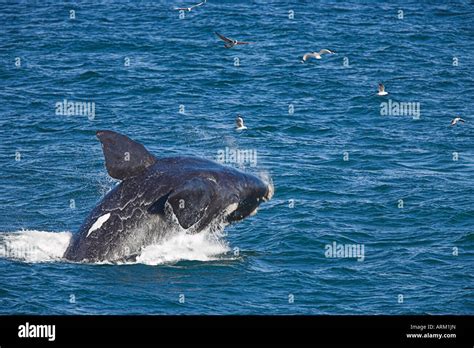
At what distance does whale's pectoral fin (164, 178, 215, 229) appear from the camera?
21500mm

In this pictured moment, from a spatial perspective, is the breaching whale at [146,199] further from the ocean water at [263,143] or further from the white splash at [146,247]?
the ocean water at [263,143]

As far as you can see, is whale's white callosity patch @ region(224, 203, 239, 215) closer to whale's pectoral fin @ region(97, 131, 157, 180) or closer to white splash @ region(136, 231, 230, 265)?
white splash @ region(136, 231, 230, 265)

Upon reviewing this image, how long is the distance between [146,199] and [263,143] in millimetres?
16968

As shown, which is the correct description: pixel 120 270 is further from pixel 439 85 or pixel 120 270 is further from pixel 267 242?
pixel 439 85

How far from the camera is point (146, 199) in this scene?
76.2ft

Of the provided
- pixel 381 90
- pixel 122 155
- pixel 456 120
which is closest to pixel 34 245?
pixel 122 155

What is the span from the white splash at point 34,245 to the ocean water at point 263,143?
7cm

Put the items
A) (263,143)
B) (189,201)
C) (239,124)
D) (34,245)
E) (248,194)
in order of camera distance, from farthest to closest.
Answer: (239,124)
(263,143)
(34,245)
(248,194)
(189,201)

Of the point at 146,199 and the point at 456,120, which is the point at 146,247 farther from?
the point at 456,120

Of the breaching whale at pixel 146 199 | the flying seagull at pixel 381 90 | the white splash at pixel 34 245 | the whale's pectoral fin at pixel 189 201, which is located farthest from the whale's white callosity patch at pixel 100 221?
the flying seagull at pixel 381 90

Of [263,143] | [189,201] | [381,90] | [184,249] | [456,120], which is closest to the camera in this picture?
[189,201]

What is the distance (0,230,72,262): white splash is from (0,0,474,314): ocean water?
7 cm

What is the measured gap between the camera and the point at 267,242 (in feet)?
91.1

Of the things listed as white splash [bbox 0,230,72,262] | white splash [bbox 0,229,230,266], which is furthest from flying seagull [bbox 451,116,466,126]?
white splash [bbox 0,230,72,262]
